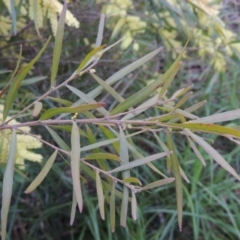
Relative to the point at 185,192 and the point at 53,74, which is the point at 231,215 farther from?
the point at 53,74

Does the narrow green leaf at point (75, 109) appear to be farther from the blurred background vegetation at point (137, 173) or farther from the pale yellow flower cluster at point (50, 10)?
the blurred background vegetation at point (137, 173)

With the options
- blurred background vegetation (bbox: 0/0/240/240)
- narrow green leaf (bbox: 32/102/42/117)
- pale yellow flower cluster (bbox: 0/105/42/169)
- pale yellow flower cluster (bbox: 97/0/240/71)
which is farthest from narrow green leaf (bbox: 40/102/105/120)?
blurred background vegetation (bbox: 0/0/240/240)

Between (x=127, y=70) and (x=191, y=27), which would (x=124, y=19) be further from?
(x=127, y=70)

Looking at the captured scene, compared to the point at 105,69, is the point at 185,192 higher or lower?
lower

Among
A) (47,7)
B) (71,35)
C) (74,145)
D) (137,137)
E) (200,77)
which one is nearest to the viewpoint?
(74,145)

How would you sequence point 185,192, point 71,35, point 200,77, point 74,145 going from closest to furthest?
1. point 74,145
2. point 185,192
3. point 71,35
4. point 200,77

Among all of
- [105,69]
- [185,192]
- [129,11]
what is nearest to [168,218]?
[185,192]

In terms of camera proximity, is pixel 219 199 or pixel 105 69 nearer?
pixel 219 199

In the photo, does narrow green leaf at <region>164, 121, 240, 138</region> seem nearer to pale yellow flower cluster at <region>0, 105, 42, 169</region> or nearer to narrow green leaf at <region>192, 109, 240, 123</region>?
narrow green leaf at <region>192, 109, 240, 123</region>
